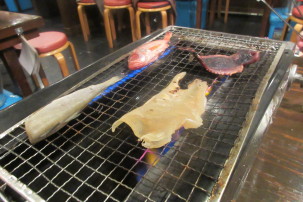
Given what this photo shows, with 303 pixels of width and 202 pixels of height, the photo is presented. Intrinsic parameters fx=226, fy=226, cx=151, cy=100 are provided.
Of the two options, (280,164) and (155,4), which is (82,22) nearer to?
(155,4)

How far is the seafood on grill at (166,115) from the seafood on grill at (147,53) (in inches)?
13.8

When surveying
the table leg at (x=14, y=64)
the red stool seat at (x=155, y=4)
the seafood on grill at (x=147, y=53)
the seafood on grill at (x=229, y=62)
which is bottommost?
the table leg at (x=14, y=64)

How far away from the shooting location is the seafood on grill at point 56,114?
3.59ft

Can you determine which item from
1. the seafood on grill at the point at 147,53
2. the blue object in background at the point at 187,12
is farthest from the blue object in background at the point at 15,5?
the seafood on grill at the point at 147,53

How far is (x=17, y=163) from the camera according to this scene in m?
1.06

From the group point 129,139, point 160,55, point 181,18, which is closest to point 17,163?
point 129,139

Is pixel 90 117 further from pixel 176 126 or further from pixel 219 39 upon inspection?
pixel 219 39

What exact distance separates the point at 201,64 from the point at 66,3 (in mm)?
4770

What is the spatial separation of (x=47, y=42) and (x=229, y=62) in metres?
2.17

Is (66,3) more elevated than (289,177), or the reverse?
(66,3)

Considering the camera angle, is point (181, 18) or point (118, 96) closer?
point (118, 96)

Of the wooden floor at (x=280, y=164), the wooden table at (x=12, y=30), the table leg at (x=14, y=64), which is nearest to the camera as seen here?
the wooden floor at (x=280, y=164)

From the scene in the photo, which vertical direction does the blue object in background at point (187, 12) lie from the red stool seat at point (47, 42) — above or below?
below

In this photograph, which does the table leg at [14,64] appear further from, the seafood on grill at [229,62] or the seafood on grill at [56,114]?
the seafood on grill at [229,62]
